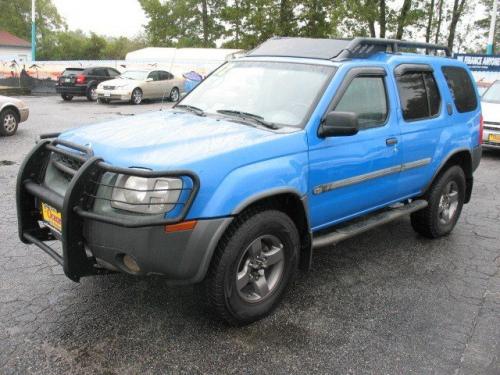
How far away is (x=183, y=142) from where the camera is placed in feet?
10.8

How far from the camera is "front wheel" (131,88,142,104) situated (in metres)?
21.4

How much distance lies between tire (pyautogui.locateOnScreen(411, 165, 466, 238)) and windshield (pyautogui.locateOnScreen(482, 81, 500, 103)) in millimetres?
6773

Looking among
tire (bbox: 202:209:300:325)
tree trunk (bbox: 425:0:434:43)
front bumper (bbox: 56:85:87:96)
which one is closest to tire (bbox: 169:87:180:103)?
front bumper (bbox: 56:85:87:96)

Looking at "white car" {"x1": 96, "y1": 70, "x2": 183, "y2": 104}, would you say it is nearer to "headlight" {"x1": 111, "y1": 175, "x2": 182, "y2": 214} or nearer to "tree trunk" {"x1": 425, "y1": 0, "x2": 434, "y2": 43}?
"tree trunk" {"x1": 425, "y1": 0, "x2": 434, "y2": 43}

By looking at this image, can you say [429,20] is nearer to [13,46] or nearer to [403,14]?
[403,14]

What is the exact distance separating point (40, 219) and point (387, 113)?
9.98 ft

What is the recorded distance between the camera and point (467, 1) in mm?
35062

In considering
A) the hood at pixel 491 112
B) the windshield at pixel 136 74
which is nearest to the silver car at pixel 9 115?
the hood at pixel 491 112

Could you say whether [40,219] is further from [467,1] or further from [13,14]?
[13,14]

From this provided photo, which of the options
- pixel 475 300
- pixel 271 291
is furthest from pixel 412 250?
pixel 271 291

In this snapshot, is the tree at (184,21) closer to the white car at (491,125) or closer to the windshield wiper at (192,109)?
the white car at (491,125)

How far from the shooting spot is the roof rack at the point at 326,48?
4242 millimetres

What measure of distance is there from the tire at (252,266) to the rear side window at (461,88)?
2856 millimetres

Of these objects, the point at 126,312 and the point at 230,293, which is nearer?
the point at 230,293
